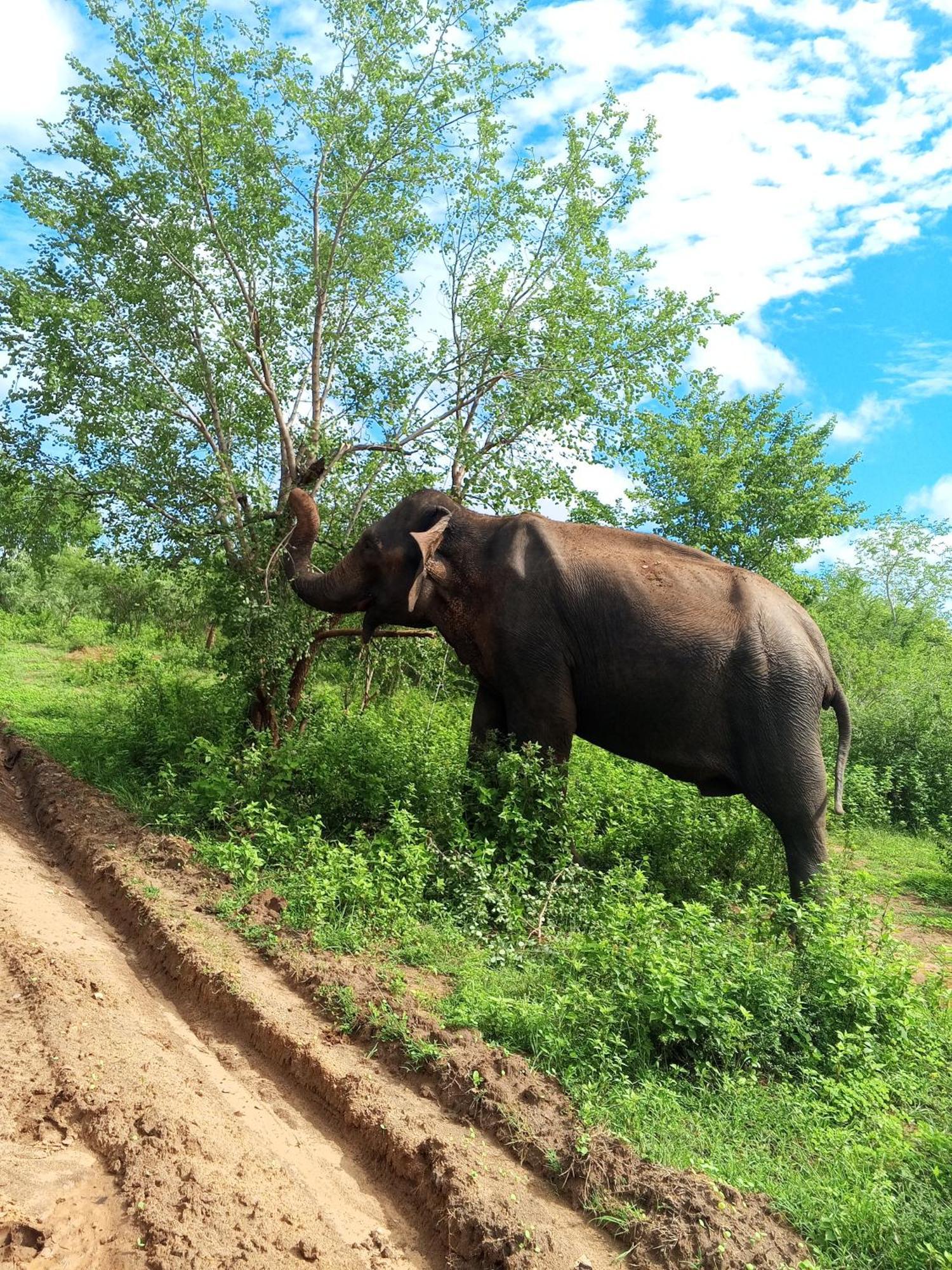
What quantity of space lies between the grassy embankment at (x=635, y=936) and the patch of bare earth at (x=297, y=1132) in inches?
11.7

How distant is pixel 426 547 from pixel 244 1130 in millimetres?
5076

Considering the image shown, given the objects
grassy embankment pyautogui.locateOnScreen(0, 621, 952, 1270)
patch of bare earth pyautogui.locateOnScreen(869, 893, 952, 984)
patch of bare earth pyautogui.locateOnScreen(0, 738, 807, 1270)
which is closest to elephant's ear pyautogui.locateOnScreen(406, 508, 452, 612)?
grassy embankment pyautogui.locateOnScreen(0, 621, 952, 1270)

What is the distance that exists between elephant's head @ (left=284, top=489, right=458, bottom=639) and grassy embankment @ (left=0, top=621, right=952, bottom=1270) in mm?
1166

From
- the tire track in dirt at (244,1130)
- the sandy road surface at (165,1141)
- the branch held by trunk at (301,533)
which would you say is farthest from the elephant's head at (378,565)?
the sandy road surface at (165,1141)

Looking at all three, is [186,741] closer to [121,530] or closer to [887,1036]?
[121,530]

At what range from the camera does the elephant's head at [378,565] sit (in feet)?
28.5

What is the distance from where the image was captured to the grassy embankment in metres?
3.98

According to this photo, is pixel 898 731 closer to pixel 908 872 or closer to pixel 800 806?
pixel 908 872

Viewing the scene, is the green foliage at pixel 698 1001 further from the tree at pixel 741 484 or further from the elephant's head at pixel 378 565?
the tree at pixel 741 484

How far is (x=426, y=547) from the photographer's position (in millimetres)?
8297

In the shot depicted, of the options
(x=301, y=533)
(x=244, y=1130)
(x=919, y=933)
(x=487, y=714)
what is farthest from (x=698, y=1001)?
(x=301, y=533)

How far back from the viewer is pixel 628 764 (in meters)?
11.8

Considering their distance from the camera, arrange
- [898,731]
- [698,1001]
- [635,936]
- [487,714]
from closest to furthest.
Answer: [698,1001] → [635,936] → [487,714] → [898,731]

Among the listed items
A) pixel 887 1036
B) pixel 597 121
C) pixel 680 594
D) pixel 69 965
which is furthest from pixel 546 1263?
pixel 597 121
